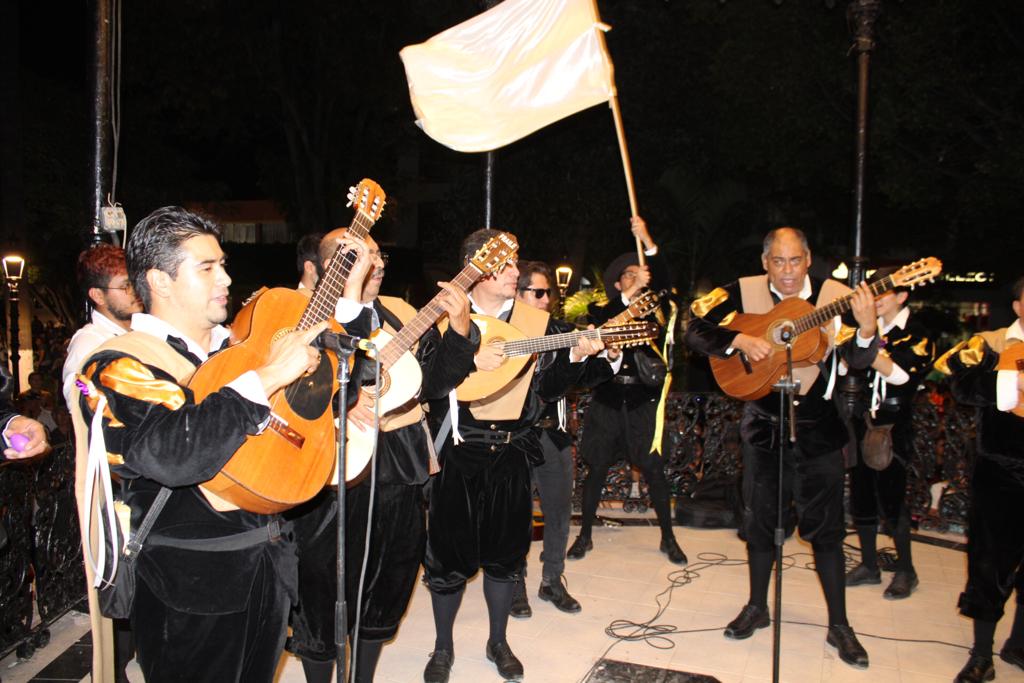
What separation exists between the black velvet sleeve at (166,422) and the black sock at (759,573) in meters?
3.89

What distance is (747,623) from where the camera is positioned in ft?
17.8

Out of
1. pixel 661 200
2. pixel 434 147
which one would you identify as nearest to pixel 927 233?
pixel 661 200

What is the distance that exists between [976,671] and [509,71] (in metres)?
4.76

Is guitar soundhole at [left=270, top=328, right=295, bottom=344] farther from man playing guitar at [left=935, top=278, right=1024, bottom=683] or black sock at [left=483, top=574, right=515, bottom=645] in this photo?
man playing guitar at [left=935, top=278, right=1024, bottom=683]

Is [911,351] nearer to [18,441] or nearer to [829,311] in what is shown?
[829,311]

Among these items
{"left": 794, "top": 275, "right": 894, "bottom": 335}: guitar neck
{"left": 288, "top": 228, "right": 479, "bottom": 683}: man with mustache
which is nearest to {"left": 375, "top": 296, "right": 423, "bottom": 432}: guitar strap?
{"left": 288, "top": 228, "right": 479, "bottom": 683}: man with mustache

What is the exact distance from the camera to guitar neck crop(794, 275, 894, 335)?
16.1 ft

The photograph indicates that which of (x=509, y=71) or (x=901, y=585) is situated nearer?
(x=509, y=71)

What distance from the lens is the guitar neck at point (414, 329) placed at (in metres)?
3.93

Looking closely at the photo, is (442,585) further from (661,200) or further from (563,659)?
(661,200)

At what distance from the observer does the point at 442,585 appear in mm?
4691

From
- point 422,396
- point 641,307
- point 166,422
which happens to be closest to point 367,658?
point 422,396

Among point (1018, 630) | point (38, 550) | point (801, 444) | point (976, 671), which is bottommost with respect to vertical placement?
point (976, 671)

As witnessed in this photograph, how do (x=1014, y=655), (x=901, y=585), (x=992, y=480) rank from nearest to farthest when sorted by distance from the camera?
(x=992, y=480)
(x=1014, y=655)
(x=901, y=585)
